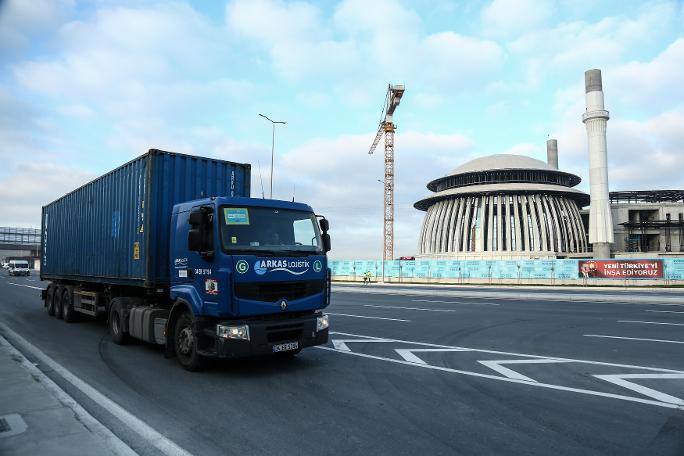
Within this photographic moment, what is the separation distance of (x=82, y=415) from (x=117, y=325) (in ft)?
18.0

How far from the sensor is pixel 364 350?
962cm

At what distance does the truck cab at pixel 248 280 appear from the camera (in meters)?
7.00

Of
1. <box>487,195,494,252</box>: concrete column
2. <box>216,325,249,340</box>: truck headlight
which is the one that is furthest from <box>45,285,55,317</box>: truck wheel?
<box>487,195,494,252</box>: concrete column

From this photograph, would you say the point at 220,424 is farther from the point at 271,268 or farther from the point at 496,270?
the point at 496,270

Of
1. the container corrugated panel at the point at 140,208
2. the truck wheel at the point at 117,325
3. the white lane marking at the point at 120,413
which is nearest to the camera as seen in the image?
the white lane marking at the point at 120,413

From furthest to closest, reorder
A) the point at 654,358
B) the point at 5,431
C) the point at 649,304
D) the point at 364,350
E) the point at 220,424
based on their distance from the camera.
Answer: the point at 649,304, the point at 364,350, the point at 654,358, the point at 220,424, the point at 5,431

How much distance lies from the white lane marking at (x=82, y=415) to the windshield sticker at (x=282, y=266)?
2.94 metres

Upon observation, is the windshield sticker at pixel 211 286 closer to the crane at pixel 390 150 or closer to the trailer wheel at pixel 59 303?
the trailer wheel at pixel 59 303

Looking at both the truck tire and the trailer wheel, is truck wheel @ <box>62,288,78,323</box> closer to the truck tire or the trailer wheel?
the trailer wheel

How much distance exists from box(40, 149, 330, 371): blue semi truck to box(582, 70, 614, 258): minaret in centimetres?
6374

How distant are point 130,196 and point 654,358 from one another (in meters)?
11.4

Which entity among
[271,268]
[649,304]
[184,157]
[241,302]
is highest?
[184,157]

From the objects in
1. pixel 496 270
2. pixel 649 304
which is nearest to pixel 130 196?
pixel 649 304

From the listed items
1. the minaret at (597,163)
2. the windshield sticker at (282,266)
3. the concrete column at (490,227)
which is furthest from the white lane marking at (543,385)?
the concrete column at (490,227)
